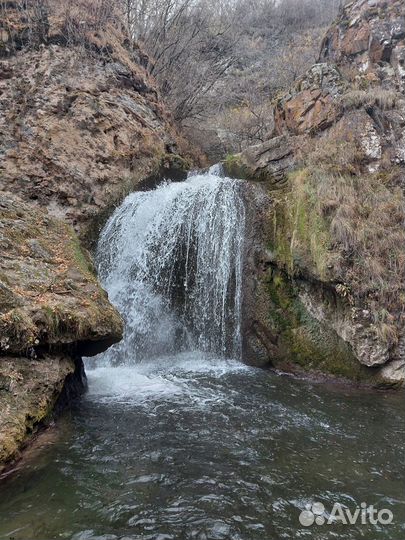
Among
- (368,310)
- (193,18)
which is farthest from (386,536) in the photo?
(193,18)

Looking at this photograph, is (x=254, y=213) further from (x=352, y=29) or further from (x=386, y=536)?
(x=352, y=29)

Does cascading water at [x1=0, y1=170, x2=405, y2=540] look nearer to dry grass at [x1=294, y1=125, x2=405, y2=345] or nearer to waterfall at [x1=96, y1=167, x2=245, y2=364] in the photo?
waterfall at [x1=96, y1=167, x2=245, y2=364]

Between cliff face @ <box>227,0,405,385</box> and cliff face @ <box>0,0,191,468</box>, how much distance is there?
3553 millimetres

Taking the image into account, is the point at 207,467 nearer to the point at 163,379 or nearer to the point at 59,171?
the point at 163,379

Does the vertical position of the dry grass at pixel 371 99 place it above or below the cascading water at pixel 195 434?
above

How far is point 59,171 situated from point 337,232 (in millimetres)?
6728

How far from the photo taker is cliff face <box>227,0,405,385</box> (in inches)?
293

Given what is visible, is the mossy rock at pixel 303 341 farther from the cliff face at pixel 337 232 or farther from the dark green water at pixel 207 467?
the dark green water at pixel 207 467

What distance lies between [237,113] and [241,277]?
1483 cm

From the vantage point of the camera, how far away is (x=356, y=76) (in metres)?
11.0

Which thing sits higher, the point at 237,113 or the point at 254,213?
the point at 237,113

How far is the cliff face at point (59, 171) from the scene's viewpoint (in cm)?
465

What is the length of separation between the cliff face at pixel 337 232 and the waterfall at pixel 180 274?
59 cm

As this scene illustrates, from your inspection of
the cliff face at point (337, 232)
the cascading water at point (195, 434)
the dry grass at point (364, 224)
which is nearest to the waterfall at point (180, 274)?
the cascading water at point (195, 434)
